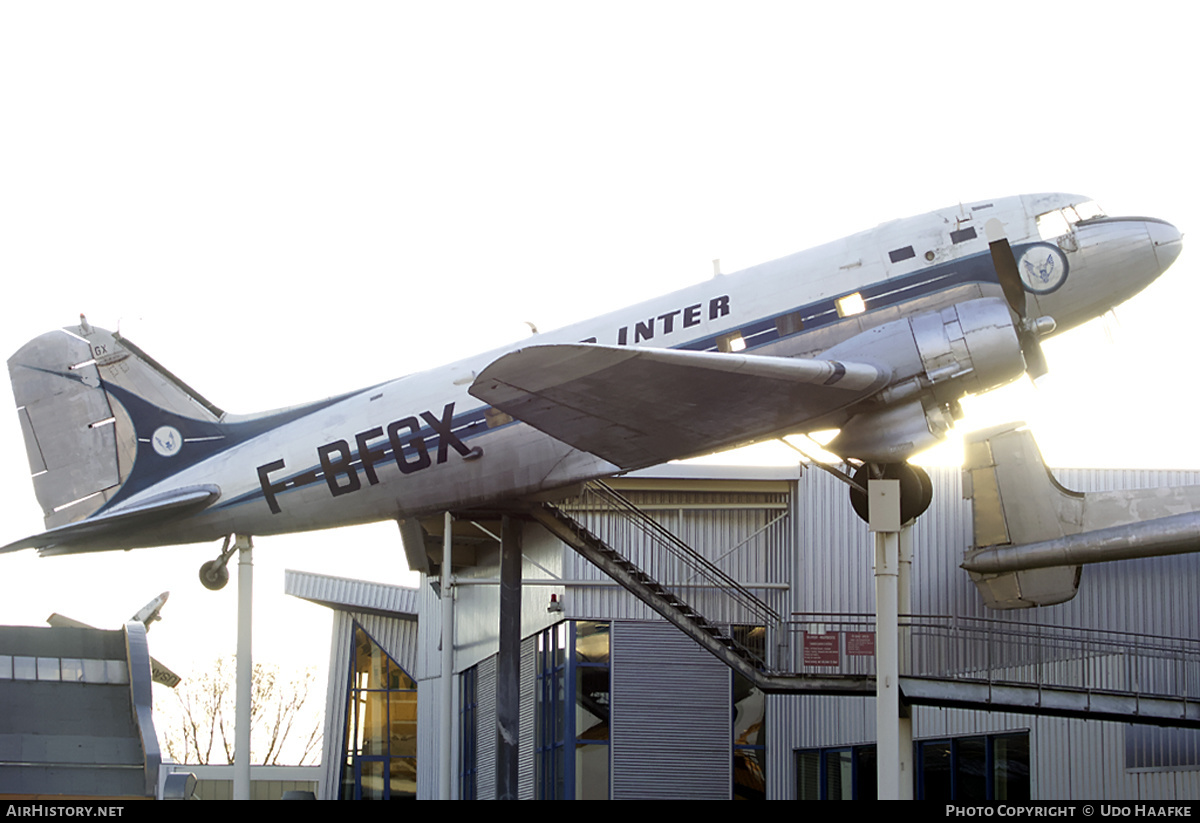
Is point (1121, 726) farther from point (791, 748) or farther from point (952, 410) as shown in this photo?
point (791, 748)

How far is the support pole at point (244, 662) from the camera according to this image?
24.3 meters

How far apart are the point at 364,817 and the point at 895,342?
43.6 feet

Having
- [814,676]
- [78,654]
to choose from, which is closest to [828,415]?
[814,676]

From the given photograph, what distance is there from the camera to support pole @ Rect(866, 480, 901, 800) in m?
20.9

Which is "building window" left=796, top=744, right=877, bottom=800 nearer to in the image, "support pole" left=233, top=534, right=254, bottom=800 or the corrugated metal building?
the corrugated metal building

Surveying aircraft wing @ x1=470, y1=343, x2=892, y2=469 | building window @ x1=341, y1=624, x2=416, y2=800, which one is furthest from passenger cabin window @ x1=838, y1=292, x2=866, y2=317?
building window @ x1=341, y1=624, x2=416, y2=800

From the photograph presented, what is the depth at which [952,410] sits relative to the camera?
22.4 m

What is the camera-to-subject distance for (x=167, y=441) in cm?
2750

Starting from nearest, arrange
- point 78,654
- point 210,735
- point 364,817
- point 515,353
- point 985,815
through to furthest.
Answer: point 364,817 → point 985,815 → point 515,353 → point 78,654 → point 210,735

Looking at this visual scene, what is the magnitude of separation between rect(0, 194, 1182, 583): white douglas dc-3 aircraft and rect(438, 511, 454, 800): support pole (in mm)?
1286

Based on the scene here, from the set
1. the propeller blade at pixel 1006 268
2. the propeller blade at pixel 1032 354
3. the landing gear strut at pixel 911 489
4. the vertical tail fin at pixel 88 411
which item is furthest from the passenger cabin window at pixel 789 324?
the vertical tail fin at pixel 88 411

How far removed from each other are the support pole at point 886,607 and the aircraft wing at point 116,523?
515 inches

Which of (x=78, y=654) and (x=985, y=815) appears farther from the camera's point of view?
(x=78, y=654)

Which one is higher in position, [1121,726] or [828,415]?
[828,415]
